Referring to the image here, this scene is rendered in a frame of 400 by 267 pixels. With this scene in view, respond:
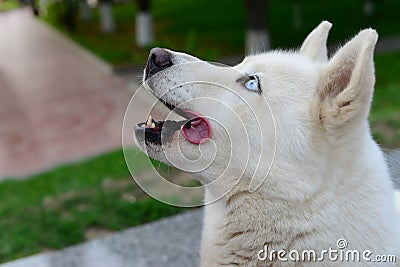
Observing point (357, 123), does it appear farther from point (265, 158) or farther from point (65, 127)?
point (65, 127)

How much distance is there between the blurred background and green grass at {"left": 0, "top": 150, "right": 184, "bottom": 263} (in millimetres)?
12

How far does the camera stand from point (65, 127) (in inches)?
352

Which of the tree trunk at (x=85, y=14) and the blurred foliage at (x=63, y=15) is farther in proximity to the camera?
the tree trunk at (x=85, y=14)

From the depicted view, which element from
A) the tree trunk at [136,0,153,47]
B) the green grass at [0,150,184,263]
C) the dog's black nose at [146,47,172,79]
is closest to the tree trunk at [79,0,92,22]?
the tree trunk at [136,0,153,47]

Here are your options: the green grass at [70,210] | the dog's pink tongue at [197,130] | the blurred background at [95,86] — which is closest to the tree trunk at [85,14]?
the blurred background at [95,86]

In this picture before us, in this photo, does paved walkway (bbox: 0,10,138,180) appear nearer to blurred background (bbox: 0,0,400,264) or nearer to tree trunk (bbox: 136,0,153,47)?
blurred background (bbox: 0,0,400,264)

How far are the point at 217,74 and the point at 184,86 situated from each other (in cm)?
14

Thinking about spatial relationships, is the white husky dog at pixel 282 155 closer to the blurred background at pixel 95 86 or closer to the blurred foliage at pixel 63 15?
the blurred background at pixel 95 86

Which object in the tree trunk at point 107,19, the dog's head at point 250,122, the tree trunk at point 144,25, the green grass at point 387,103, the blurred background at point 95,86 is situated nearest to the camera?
the dog's head at point 250,122

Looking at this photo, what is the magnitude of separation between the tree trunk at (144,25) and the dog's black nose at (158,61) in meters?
11.6

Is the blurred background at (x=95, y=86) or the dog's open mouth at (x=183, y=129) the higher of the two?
the dog's open mouth at (x=183, y=129)

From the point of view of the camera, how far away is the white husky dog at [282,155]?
1.85 m

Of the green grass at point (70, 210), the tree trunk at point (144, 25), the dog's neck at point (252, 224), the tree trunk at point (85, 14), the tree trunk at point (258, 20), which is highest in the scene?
the dog's neck at point (252, 224)

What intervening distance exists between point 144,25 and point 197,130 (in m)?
11.7
